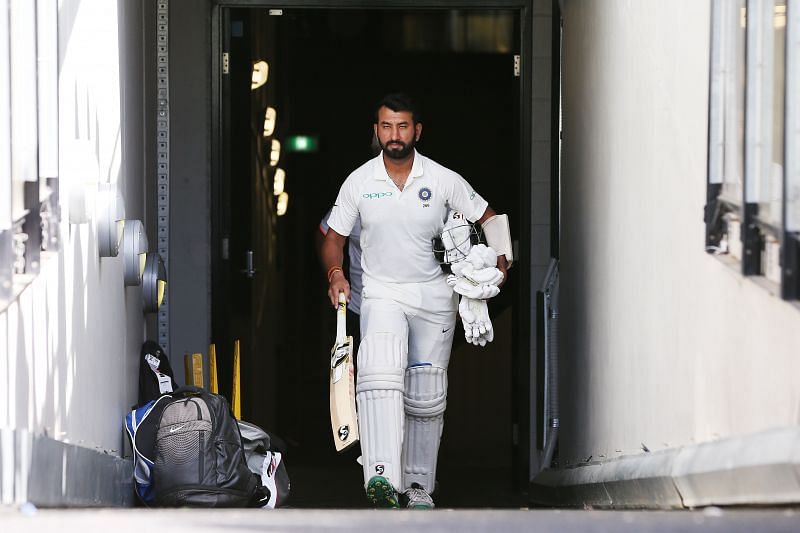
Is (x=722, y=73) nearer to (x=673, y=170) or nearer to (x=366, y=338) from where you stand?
(x=673, y=170)

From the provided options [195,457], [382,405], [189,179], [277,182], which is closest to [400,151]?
[382,405]

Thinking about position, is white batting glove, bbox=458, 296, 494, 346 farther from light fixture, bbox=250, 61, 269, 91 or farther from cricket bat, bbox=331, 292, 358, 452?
light fixture, bbox=250, 61, 269, 91

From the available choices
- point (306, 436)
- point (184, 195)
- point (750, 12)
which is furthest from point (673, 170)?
point (306, 436)

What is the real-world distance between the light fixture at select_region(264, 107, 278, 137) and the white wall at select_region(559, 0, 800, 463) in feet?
8.25

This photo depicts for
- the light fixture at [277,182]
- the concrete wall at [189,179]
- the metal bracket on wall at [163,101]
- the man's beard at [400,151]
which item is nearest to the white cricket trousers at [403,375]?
the man's beard at [400,151]

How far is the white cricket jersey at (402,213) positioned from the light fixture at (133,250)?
2.92ft

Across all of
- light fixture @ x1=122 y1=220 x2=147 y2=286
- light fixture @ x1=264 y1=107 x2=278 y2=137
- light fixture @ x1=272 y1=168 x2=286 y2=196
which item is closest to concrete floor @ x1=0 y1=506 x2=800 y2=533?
light fixture @ x1=122 y1=220 x2=147 y2=286

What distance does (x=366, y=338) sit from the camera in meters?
5.12

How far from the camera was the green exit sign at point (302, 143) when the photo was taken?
1254 centimetres

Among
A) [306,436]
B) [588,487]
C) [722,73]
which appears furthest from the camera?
[306,436]

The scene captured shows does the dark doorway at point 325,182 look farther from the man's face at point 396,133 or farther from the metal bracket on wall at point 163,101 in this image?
the man's face at point 396,133

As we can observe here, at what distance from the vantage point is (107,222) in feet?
13.7

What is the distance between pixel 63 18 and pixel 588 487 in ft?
7.12

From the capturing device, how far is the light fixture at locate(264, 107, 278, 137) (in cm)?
778
